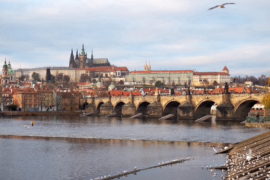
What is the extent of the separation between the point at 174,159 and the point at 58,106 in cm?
7244

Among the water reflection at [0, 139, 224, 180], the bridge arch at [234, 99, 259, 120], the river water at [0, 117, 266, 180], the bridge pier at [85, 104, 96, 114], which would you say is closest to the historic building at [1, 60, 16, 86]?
the bridge pier at [85, 104, 96, 114]

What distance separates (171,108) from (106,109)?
13891 mm

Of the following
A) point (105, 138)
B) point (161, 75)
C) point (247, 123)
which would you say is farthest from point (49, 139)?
point (161, 75)

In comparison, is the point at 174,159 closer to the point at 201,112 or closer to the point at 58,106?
the point at 201,112

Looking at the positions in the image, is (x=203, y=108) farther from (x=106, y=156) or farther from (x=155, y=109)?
(x=106, y=156)

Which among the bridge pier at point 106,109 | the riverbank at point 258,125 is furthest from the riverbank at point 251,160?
the bridge pier at point 106,109

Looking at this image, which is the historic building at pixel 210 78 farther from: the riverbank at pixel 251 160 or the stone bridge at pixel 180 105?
the riverbank at pixel 251 160

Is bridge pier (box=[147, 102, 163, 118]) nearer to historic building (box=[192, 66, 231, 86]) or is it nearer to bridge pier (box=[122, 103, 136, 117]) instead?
bridge pier (box=[122, 103, 136, 117])

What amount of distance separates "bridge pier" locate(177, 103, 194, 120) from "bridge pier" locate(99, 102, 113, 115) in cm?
1976

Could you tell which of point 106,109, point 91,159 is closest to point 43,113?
point 106,109

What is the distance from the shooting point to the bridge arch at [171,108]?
250 ft

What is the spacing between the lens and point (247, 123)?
51531 millimetres

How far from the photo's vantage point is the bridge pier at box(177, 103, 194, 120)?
68438 mm

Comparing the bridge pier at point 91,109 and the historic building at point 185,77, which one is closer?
the bridge pier at point 91,109
